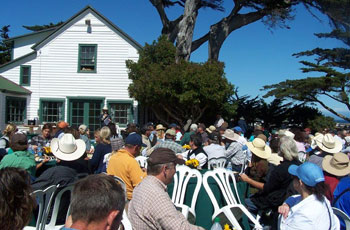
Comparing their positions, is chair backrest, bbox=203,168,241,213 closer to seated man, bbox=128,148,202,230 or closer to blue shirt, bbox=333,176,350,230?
blue shirt, bbox=333,176,350,230

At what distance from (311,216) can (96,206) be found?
219cm

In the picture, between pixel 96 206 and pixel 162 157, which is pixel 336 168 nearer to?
pixel 162 157

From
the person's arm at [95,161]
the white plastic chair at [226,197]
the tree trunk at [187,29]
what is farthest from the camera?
the tree trunk at [187,29]

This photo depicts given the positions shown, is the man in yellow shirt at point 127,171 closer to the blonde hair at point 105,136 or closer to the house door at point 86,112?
the blonde hair at point 105,136

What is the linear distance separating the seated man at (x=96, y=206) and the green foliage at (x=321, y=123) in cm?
2132

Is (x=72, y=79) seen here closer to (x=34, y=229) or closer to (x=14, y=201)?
(x=34, y=229)

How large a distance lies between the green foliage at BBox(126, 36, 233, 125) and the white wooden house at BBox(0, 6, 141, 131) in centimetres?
142

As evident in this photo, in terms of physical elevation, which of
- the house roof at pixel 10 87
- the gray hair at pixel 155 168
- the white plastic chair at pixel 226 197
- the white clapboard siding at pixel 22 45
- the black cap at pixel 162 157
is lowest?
the white plastic chair at pixel 226 197

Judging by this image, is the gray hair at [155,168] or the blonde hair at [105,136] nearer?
the gray hair at [155,168]

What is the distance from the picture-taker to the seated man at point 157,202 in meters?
2.87

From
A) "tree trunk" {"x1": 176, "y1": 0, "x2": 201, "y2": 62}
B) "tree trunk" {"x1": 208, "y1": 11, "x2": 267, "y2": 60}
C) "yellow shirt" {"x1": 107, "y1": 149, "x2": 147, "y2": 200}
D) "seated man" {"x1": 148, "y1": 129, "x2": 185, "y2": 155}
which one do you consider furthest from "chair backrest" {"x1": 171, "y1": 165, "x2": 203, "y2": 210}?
"tree trunk" {"x1": 208, "y1": 11, "x2": 267, "y2": 60}

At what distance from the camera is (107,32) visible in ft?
63.1

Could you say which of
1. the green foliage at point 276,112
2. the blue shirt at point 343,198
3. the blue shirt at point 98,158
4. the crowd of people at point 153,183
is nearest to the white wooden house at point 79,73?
the green foliage at point 276,112

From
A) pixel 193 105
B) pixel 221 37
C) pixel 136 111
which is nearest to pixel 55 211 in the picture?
pixel 193 105
